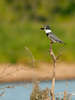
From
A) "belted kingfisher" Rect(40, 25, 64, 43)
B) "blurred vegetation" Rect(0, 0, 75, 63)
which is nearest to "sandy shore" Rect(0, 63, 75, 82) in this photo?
"blurred vegetation" Rect(0, 0, 75, 63)

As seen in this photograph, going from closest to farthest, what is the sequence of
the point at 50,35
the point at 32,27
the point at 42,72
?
the point at 50,35 → the point at 42,72 → the point at 32,27

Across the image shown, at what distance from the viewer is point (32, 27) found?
68.8ft

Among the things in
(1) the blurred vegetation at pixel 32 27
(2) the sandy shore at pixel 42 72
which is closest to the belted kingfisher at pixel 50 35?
(1) the blurred vegetation at pixel 32 27

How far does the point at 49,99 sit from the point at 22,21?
586 inches

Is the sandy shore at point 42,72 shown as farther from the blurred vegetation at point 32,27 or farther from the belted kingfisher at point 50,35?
the belted kingfisher at point 50,35

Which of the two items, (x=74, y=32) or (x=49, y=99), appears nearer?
(x=49, y=99)

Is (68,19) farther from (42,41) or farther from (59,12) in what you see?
(42,41)

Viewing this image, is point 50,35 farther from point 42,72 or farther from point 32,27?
point 32,27

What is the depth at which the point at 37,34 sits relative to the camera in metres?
20.2

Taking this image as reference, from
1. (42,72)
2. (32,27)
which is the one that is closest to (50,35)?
(42,72)

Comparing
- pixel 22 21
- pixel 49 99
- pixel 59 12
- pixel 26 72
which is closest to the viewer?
pixel 49 99

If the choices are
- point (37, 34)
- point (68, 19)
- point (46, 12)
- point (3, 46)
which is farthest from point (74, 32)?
point (46, 12)

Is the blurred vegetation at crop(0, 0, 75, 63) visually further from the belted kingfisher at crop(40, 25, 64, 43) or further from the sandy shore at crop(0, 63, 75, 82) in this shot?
the belted kingfisher at crop(40, 25, 64, 43)

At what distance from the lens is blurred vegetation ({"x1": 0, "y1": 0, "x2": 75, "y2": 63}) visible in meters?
19.2
